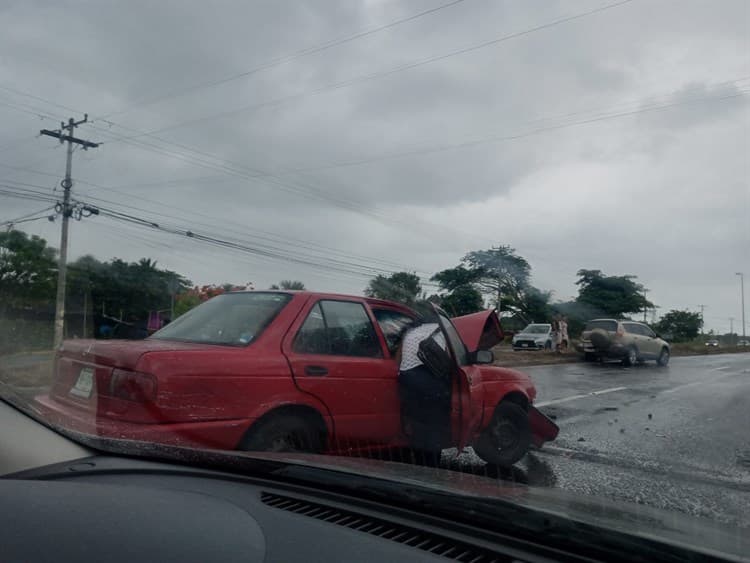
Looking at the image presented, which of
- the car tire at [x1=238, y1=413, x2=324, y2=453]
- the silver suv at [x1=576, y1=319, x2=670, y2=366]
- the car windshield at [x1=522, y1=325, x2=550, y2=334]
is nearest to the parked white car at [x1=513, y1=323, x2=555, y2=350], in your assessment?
the car windshield at [x1=522, y1=325, x2=550, y2=334]

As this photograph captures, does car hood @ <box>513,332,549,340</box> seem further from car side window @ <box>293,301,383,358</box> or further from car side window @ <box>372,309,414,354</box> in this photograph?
car side window @ <box>293,301,383,358</box>

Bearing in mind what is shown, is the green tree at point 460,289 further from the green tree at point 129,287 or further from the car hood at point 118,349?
the car hood at point 118,349

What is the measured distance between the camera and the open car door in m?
5.04

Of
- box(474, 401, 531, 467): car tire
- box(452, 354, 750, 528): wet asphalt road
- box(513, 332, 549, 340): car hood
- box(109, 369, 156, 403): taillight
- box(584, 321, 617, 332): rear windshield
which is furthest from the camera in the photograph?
box(513, 332, 549, 340): car hood

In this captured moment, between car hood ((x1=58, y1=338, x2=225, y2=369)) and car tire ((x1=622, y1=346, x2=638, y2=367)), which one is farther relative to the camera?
car tire ((x1=622, y1=346, x2=638, y2=367))

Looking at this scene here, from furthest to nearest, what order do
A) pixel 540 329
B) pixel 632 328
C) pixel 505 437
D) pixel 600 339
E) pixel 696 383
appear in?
pixel 540 329, pixel 632 328, pixel 600 339, pixel 696 383, pixel 505 437

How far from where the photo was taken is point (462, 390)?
16.7ft

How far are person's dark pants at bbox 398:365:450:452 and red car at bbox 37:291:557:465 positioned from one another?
0.23 feet

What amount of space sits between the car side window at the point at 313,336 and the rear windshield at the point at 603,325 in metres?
18.4

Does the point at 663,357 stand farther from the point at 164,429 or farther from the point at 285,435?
the point at 164,429

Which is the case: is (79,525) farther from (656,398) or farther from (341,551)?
(656,398)

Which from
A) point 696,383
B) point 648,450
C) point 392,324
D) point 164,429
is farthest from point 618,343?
point 164,429

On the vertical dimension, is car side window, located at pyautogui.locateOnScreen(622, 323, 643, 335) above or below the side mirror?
Answer: above

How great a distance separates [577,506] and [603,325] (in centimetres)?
2031
